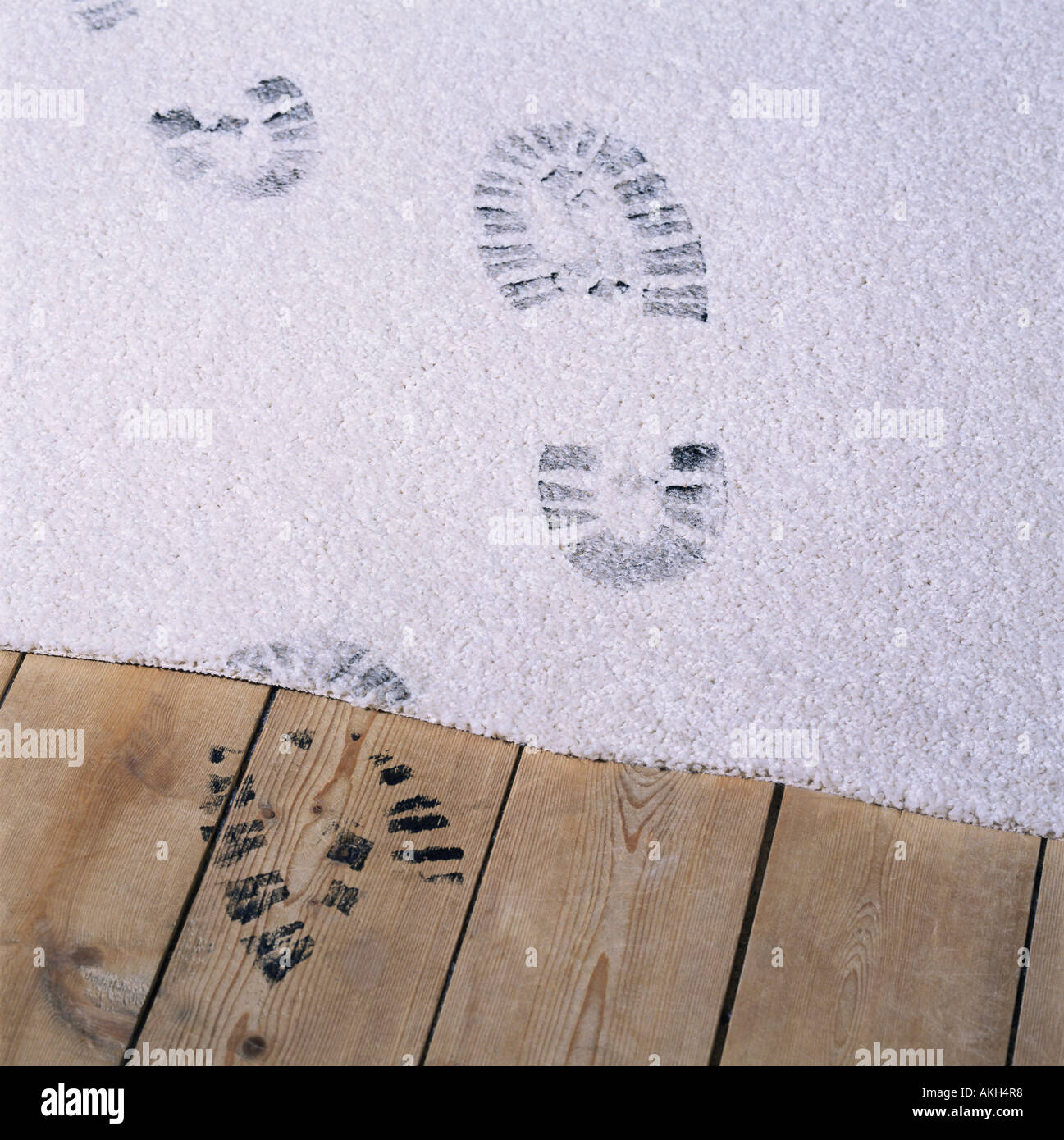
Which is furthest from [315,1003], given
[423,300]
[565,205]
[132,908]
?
[565,205]

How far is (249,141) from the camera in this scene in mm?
938

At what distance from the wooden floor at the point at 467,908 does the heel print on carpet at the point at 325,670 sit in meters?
0.02

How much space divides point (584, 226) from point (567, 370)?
138 mm

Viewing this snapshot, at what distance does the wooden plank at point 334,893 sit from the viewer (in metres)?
0.64

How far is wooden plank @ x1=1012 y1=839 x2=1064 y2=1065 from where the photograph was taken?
637 millimetres

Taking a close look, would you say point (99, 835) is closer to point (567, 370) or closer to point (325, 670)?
point (325, 670)

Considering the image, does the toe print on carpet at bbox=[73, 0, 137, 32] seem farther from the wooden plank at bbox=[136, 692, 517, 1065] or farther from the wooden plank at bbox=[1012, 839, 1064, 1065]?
the wooden plank at bbox=[1012, 839, 1064, 1065]

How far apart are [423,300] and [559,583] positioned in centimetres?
29

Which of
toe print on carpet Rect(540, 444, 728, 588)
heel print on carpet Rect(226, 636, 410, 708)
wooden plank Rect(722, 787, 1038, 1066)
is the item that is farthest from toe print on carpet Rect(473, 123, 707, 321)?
wooden plank Rect(722, 787, 1038, 1066)

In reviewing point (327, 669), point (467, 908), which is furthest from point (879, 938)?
point (327, 669)

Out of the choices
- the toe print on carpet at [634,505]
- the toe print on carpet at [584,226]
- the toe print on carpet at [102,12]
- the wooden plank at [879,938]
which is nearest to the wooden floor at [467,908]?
the wooden plank at [879,938]

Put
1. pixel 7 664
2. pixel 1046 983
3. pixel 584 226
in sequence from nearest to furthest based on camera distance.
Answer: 1. pixel 1046 983
2. pixel 7 664
3. pixel 584 226

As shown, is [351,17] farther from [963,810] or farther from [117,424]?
[963,810]

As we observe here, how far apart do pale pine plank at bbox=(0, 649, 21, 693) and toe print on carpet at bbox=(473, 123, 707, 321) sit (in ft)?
1.61
